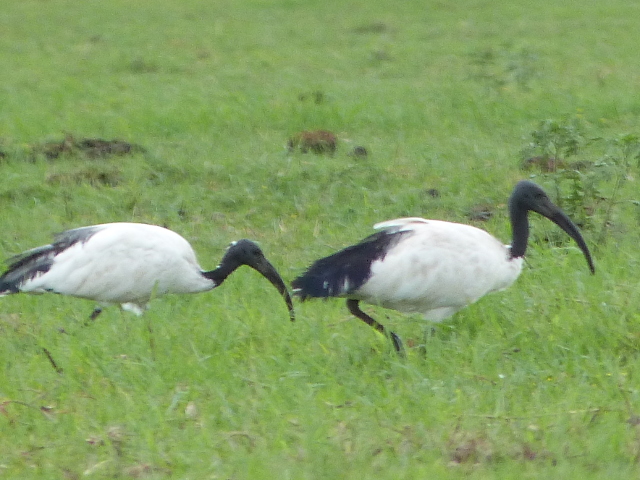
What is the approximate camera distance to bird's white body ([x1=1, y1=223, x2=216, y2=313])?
6.29 m

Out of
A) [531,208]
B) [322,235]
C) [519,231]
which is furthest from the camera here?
[322,235]

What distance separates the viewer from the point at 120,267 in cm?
632

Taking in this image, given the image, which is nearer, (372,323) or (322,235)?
(372,323)

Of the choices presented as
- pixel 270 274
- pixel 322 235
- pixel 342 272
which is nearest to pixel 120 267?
pixel 270 274

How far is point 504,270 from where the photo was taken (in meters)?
5.65

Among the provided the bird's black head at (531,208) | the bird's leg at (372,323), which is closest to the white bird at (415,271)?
the bird's leg at (372,323)

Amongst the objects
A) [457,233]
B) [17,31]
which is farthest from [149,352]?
[17,31]

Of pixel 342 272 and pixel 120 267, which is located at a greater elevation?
pixel 342 272

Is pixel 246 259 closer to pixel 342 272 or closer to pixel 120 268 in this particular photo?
pixel 120 268

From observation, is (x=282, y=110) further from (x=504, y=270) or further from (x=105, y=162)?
(x=504, y=270)

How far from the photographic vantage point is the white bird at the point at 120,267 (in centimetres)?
627

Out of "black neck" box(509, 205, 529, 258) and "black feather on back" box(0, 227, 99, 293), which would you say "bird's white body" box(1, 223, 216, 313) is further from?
"black neck" box(509, 205, 529, 258)

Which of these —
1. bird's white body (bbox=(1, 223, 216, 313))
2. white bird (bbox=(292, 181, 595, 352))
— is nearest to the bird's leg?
white bird (bbox=(292, 181, 595, 352))

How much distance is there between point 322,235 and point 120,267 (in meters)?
1.72
